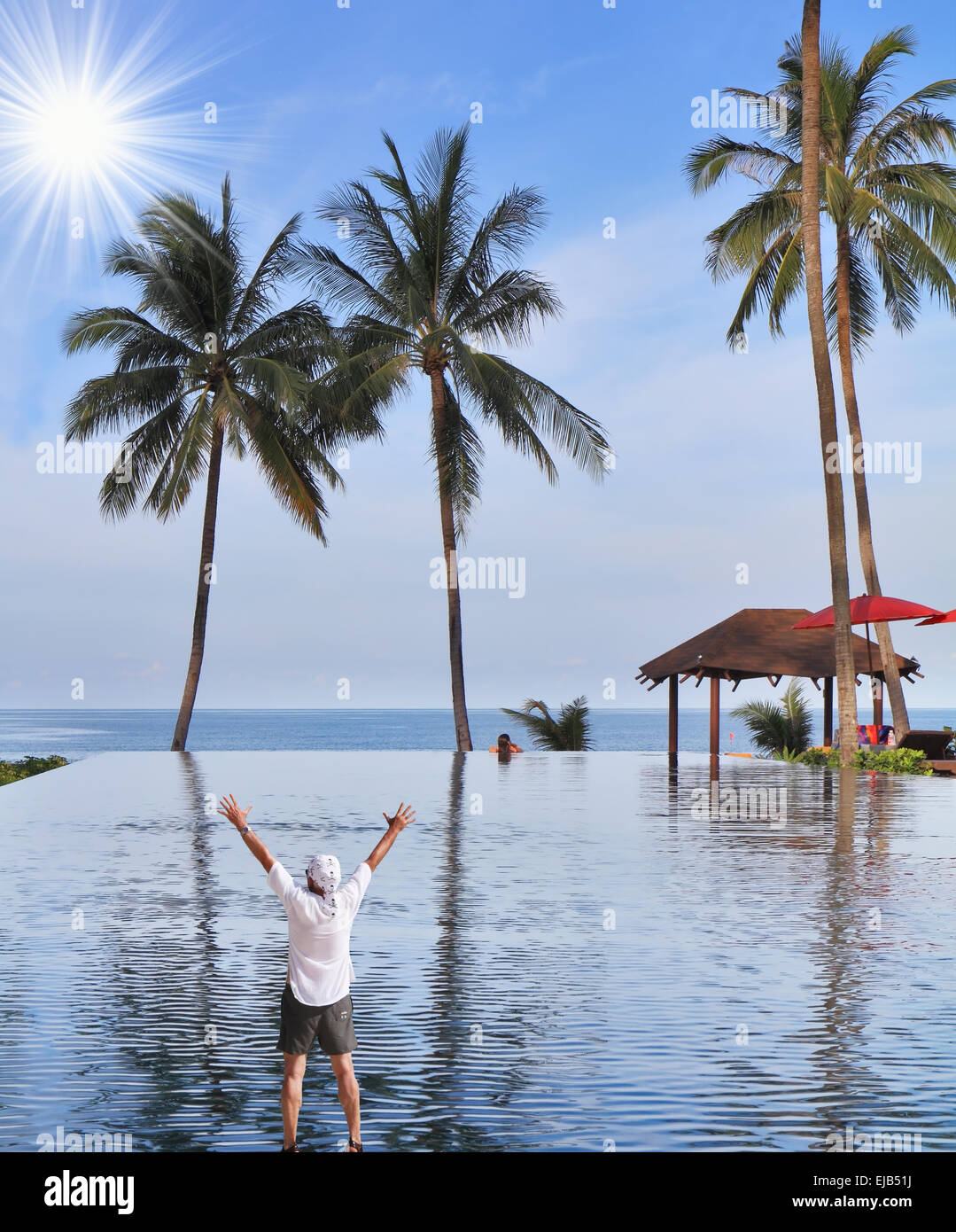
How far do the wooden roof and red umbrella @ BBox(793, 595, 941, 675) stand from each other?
0.92m

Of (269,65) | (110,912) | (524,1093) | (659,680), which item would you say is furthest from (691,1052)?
(269,65)

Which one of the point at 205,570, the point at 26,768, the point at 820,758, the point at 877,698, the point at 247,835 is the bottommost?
the point at 26,768

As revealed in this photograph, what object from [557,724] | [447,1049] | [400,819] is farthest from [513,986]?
[557,724]

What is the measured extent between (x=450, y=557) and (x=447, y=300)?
5.90 meters

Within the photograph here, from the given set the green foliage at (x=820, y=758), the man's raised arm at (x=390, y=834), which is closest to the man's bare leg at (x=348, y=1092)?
the man's raised arm at (x=390, y=834)

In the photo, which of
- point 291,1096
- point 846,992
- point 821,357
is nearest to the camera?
point 291,1096

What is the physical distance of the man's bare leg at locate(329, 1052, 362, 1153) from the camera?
4.27 metres

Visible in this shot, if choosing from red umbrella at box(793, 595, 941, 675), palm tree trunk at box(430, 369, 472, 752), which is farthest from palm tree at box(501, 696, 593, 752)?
red umbrella at box(793, 595, 941, 675)

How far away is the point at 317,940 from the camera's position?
436 cm

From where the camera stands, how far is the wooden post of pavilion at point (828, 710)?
2672 centimetres

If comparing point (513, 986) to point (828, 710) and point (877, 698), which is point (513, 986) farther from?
point (877, 698)

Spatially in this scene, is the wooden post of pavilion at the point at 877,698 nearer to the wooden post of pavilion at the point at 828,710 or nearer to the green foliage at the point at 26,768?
the wooden post of pavilion at the point at 828,710

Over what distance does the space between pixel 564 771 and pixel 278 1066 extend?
18.9 metres

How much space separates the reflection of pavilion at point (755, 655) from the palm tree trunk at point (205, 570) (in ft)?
33.3
